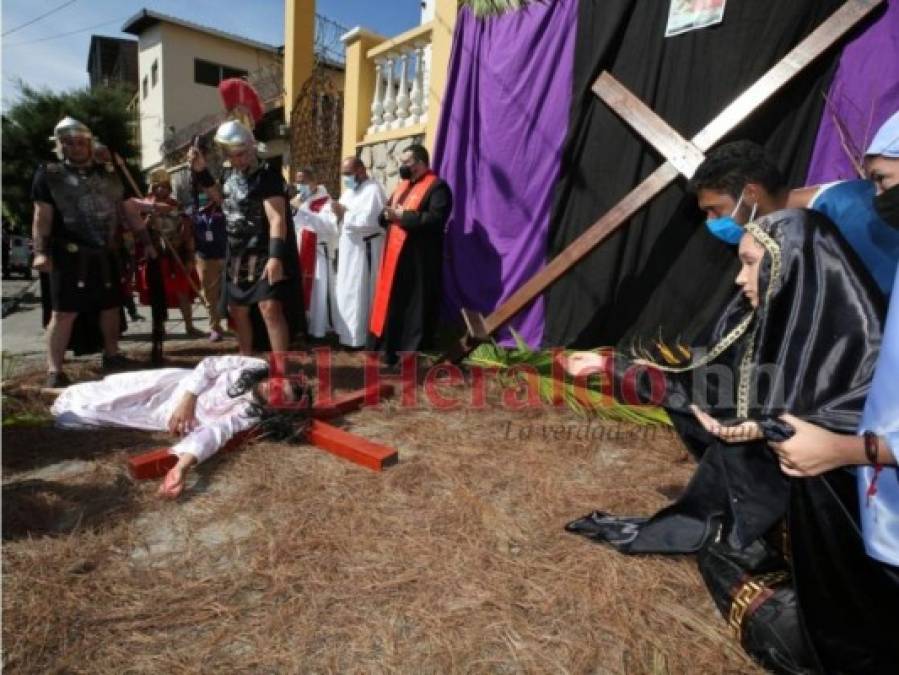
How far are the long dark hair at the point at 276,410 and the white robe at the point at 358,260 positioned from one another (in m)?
1.85

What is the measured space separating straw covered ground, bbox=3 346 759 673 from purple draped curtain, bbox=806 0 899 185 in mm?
1827

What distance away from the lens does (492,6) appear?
4242 millimetres

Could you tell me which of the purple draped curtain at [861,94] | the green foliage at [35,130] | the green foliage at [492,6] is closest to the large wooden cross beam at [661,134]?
the purple draped curtain at [861,94]

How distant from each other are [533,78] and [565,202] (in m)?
1.00

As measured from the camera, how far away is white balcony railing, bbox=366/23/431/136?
17.9 feet

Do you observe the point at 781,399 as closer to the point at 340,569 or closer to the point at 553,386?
the point at 340,569

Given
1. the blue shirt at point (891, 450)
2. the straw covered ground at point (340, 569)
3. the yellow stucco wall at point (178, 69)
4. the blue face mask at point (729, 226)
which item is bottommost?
the straw covered ground at point (340, 569)

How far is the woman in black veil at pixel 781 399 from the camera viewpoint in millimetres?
1359

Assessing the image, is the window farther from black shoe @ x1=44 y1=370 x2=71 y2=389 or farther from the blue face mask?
the blue face mask

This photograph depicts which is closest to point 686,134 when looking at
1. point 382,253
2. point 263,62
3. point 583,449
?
point 583,449

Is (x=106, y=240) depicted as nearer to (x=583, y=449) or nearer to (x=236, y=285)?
(x=236, y=285)

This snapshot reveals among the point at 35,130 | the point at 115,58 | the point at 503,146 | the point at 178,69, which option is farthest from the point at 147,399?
the point at 115,58

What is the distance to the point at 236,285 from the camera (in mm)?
3615

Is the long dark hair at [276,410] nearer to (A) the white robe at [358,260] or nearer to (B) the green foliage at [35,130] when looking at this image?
(A) the white robe at [358,260]
